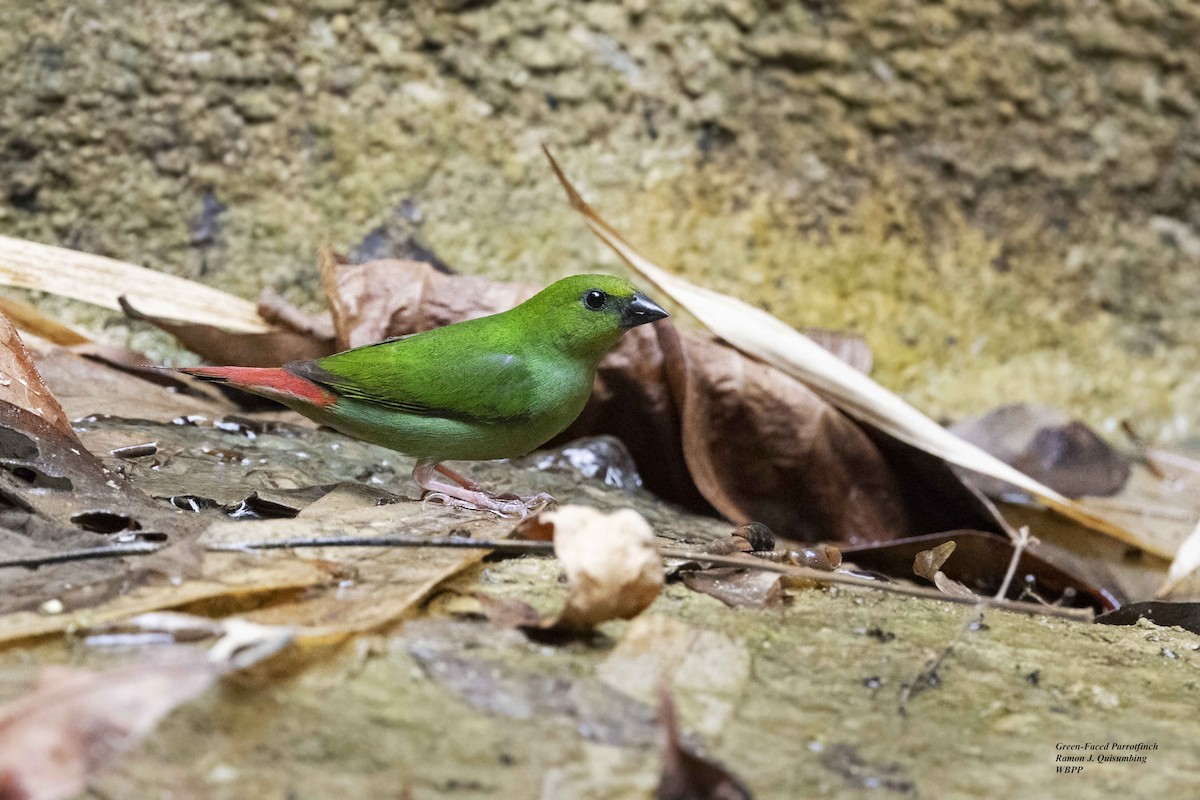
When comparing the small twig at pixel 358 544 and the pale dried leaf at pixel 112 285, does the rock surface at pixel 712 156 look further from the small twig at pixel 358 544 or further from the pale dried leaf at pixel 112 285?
the small twig at pixel 358 544

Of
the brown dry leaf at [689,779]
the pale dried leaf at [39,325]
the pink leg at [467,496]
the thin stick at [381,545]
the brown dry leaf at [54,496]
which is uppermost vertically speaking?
the brown dry leaf at [689,779]

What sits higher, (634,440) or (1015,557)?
(1015,557)

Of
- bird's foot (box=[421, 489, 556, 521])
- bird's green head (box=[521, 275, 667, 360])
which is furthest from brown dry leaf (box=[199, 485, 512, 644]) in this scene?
bird's green head (box=[521, 275, 667, 360])

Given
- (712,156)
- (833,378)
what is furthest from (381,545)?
(712,156)

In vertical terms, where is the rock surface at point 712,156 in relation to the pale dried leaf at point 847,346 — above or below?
above

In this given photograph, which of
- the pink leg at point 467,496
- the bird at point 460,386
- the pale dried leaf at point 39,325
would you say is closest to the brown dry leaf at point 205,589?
the pink leg at point 467,496

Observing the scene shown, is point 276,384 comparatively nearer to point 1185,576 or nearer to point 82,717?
point 82,717

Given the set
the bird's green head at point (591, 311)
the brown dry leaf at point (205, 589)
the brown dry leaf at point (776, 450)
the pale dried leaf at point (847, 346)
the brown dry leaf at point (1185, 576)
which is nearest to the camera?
the brown dry leaf at point (205, 589)
